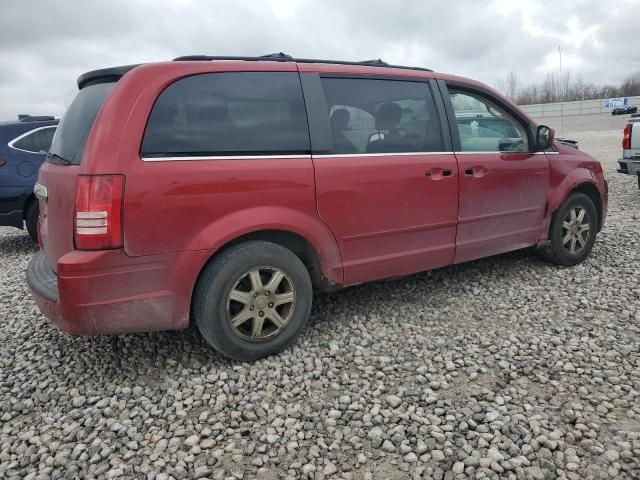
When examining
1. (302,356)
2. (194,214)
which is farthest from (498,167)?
(194,214)

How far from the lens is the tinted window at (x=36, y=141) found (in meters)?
6.64

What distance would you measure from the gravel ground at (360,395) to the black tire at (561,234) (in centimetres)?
57

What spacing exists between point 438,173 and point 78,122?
8.19 feet

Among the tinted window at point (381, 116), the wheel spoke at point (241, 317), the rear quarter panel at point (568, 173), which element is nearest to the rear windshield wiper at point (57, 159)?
the wheel spoke at point (241, 317)

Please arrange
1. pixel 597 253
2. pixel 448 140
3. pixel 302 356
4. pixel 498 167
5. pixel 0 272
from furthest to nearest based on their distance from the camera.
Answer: pixel 0 272 → pixel 597 253 → pixel 498 167 → pixel 448 140 → pixel 302 356

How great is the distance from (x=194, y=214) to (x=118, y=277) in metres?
0.54

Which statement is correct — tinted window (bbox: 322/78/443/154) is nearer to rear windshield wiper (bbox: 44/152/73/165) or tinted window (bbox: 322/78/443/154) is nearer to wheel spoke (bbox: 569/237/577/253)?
rear windshield wiper (bbox: 44/152/73/165)

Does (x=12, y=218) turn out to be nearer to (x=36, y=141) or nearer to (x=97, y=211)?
(x=36, y=141)

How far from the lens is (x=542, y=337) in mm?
3482

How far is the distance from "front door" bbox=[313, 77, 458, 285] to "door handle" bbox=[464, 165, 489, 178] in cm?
14

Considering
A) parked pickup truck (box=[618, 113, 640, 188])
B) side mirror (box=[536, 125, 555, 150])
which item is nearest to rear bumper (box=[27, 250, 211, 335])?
side mirror (box=[536, 125, 555, 150])

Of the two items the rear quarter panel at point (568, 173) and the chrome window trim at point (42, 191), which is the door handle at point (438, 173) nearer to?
the rear quarter panel at point (568, 173)

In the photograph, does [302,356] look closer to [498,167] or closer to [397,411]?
[397,411]

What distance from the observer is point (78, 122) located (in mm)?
3105
